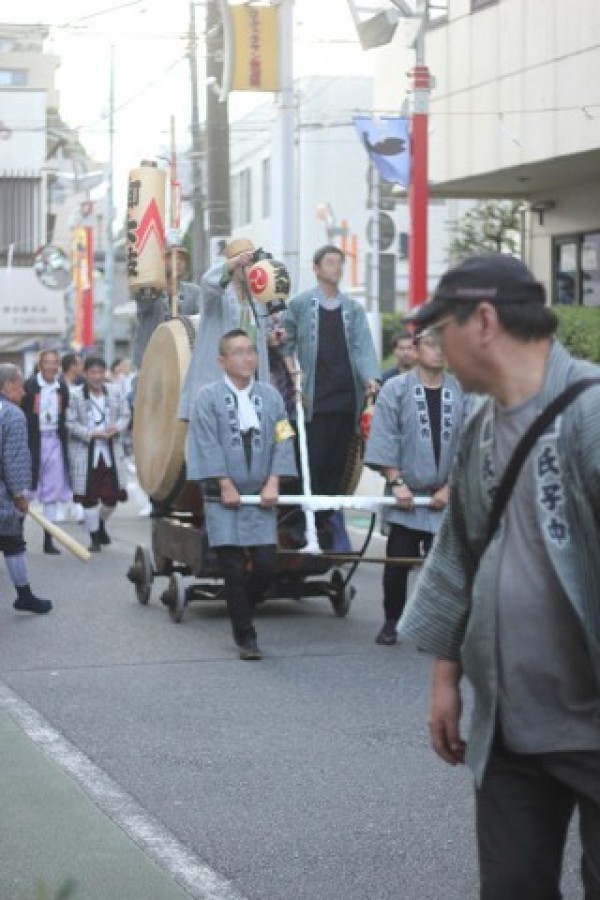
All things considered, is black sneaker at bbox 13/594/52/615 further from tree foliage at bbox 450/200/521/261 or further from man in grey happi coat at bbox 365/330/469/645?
tree foliage at bbox 450/200/521/261

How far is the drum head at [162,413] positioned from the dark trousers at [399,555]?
175 centimetres

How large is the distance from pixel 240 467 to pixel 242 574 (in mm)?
594

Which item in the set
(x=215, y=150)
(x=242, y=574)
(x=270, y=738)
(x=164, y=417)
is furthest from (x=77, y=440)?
(x=270, y=738)

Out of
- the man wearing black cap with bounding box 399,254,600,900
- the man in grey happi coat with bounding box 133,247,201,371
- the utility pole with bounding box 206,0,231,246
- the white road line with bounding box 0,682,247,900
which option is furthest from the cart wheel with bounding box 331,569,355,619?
the utility pole with bounding box 206,0,231,246

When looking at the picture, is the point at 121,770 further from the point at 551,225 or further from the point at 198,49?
the point at 198,49

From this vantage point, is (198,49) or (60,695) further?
(198,49)

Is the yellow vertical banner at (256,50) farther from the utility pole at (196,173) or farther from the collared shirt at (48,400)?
the utility pole at (196,173)

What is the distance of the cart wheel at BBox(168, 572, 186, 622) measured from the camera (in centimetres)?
1147

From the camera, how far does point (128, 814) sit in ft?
21.2

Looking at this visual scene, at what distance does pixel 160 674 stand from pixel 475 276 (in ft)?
20.3

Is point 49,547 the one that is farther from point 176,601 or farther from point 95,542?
point 176,601

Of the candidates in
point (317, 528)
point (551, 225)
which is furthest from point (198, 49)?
point (317, 528)

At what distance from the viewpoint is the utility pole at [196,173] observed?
88.6 feet

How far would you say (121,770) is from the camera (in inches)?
284
